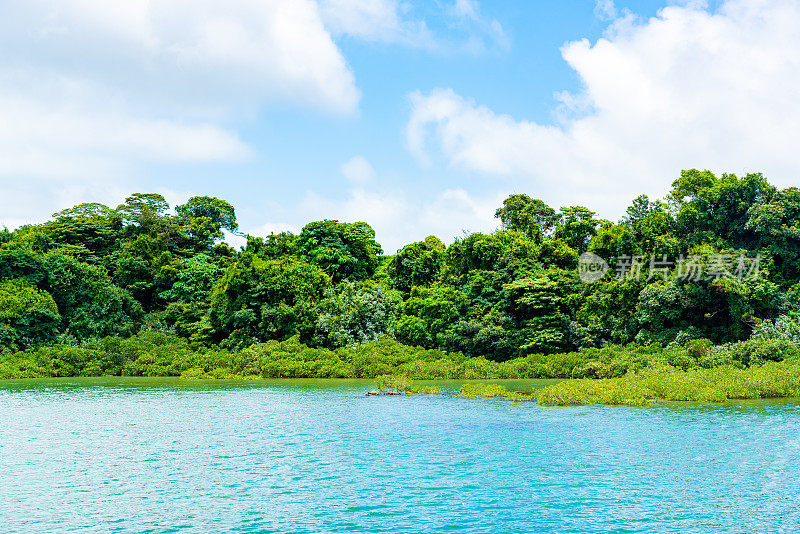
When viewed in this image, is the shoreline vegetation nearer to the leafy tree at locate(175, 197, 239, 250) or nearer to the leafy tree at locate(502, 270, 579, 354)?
the leafy tree at locate(502, 270, 579, 354)

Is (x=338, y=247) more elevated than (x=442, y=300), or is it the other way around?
(x=338, y=247)

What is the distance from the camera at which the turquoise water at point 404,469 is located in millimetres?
9086

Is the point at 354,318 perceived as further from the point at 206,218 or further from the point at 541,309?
the point at 206,218

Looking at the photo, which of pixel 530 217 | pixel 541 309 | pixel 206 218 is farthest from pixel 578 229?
pixel 206 218

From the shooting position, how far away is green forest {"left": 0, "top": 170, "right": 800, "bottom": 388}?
2966 cm

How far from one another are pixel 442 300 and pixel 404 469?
81.9 feet

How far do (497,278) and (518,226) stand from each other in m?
9.11

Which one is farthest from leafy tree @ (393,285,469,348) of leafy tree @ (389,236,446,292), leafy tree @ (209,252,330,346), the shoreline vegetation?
leafy tree @ (389,236,446,292)

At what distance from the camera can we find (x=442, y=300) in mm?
36781

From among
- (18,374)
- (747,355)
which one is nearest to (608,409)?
(747,355)

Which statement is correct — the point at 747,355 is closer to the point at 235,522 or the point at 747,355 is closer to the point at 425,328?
the point at 425,328

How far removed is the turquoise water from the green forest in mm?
10987

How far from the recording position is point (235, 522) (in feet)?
29.5

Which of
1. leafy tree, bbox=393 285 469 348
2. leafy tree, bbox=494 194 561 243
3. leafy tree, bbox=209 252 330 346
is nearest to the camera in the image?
leafy tree, bbox=393 285 469 348
